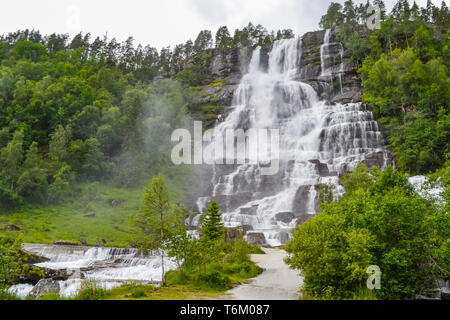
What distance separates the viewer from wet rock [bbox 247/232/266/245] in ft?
111

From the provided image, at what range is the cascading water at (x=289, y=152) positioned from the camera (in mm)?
41625

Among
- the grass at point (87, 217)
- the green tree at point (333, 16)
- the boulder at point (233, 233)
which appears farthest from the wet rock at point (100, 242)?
the green tree at point (333, 16)

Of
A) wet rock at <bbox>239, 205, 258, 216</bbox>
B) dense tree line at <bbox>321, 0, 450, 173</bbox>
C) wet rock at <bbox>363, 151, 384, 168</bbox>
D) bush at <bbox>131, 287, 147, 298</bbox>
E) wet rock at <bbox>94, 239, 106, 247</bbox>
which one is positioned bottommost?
wet rock at <bbox>94, 239, 106, 247</bbox>

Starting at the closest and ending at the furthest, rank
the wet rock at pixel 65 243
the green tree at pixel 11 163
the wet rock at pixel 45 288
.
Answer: the wet rock at pixel 45 288
the wet rock at pixel 65 243
the green tree at pixel 11 163

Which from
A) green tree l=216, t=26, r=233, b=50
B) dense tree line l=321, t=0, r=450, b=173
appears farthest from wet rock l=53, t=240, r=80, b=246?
green tree l=216, t=26, r=233, b=50

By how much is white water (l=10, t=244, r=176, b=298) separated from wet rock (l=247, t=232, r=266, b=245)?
10747 mm

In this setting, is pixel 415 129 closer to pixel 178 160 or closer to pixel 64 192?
pixel 178 160

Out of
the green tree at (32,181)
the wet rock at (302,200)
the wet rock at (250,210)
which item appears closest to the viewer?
the wet rock at (302,200)

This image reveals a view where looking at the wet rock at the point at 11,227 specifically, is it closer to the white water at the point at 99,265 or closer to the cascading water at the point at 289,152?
the white water at the point at 99,265

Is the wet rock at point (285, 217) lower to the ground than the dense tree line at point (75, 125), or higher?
lower

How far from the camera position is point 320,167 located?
4753 centimetres

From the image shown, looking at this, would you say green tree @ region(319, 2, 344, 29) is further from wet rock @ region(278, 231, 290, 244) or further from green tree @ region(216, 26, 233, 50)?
wet rock @ region(278, 231, 290, 244)

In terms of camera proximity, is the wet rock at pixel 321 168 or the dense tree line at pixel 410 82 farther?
the wet rock at pixel 321 168

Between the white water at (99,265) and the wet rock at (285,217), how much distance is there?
17.4 metres
